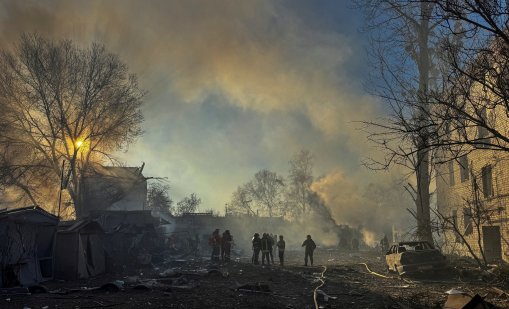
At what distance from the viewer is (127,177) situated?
31.9 m

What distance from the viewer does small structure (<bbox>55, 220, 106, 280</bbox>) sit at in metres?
15.8

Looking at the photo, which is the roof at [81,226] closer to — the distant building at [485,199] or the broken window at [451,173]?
the distant building at [485,199]

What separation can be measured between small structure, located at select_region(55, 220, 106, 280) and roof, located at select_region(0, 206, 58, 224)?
0.85 m

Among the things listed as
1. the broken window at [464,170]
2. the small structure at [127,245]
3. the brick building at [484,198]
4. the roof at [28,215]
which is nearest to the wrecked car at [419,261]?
the brick building at [484,198]

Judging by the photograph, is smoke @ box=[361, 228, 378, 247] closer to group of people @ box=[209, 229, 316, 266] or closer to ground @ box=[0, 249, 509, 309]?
group of people @ box=[209, 229, 316, 266]

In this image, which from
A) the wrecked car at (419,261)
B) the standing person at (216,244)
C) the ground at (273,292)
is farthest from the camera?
the standing person at (216,244)

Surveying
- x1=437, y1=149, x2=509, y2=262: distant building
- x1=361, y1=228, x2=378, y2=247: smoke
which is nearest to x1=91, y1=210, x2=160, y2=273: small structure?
x1=437, y1=149, x2=509, y2=262: distant building

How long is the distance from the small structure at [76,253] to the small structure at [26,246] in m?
0.46

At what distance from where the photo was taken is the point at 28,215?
14.1 metres

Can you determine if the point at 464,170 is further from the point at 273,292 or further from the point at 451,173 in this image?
the point at 273,292

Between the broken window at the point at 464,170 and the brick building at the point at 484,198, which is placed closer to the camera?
the brick building at the point at 484,198

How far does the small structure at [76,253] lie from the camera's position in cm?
1576

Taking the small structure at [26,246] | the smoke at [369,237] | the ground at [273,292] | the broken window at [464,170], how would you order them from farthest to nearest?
the smoke at [369,237]
the broken window at [464,170]
the small structure at [26,246]
the ground at [273,292]

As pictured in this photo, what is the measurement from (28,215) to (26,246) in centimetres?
98
